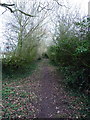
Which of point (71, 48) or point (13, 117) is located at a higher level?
point (71, 48)

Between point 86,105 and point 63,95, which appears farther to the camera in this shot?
point 63,95

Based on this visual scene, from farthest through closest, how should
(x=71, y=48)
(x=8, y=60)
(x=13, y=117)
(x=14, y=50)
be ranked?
1. (x=14, y=50)
2. (x=8, y=60)
3. (x=71, y=48)
4. (x=13, y=117)

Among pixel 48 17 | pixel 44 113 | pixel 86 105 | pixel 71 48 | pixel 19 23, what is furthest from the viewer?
pixel 48 17

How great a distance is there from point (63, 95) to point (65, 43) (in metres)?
2.14

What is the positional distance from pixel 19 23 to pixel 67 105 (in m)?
8.46

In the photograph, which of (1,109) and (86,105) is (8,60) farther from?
(86,105)

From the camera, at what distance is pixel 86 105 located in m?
3.55

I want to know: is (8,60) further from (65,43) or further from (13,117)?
(13,117)

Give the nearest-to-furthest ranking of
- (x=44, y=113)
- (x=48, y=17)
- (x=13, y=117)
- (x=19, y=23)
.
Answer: (x=13, y=117) < (x=44, y=113) < (x=19, y=23) < (x=48, y=17)

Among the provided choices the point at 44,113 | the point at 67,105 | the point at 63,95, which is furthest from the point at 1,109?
the point at 63,95

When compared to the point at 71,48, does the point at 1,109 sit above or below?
below

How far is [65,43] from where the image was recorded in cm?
470

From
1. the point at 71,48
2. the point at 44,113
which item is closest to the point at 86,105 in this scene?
the point at 44,113

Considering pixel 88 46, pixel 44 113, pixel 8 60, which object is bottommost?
pixel 44 113
